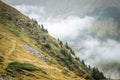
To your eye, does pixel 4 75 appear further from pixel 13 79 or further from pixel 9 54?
pixel 9 54

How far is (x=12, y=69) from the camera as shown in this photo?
143 meters

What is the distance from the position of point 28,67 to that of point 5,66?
19177 mm

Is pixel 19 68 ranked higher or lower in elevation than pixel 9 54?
lower

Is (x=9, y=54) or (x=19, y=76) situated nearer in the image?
(x=19, y=76)

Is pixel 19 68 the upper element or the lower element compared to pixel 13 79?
upper

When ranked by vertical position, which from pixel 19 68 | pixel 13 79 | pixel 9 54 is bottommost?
pixel 13 79

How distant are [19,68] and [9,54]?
139 ft

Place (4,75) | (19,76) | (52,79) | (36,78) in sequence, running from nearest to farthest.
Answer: (4,75) → (19,76) → (36,78) → (52,79)

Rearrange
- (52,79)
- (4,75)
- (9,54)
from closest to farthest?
(4,75) → (52,79) → (9,54)

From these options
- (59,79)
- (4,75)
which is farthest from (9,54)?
(4,75)

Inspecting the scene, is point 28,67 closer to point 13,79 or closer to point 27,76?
point 27,76

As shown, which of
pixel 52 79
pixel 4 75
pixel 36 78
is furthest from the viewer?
pixel 52 79

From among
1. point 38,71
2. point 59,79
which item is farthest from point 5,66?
point 59,79

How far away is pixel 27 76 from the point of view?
146000 millimetres
